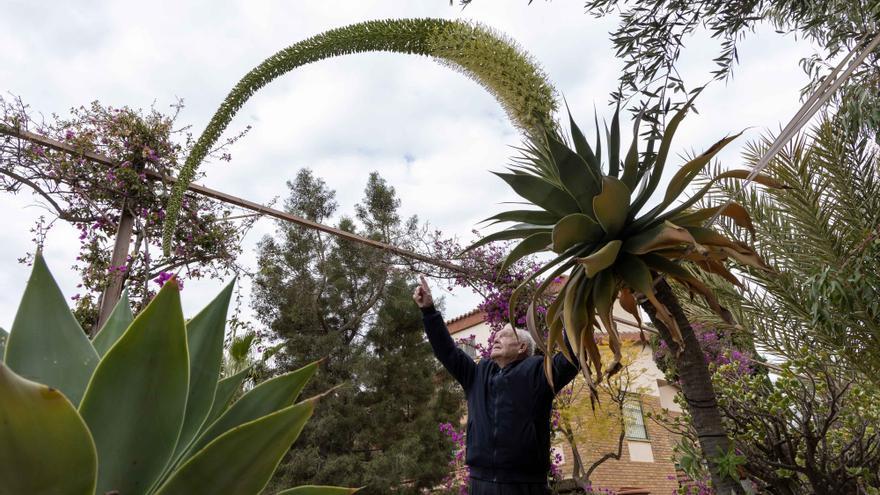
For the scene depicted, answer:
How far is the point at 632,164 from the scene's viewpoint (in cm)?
221

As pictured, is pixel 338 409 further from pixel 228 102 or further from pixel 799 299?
pixel 228 102

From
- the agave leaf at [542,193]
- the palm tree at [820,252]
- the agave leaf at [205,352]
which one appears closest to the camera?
the agave leaf at [205,352]

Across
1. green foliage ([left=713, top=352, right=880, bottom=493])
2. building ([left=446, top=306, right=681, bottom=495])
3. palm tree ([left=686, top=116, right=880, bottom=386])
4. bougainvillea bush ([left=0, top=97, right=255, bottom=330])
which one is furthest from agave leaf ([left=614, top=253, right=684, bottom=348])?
building ([left=446, top=306, right=681, bottom=495])

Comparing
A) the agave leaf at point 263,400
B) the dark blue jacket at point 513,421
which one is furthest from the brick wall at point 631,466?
the agave leaf at point 263,400

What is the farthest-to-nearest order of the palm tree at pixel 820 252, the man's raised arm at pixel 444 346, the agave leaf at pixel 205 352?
the palm tree at pixel 820 252 < the man's raised arm at pixel 444 346 < the agave leaf at pixel 205 352

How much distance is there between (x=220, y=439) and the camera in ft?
2.56

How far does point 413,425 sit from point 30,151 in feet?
36.3

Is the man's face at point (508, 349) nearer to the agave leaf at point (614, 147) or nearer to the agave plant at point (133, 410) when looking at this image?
the agave leaf at point (614, 147)

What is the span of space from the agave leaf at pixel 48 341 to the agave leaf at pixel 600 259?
1468mm

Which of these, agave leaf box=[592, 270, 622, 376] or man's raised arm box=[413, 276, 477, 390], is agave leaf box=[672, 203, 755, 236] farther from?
man's raised arm box=[413, 276, 477, 390]

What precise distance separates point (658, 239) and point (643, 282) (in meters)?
0.17

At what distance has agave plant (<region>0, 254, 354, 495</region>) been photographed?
649mm

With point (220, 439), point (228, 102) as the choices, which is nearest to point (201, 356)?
point (220, 439)

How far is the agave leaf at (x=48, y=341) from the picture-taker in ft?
2.98
